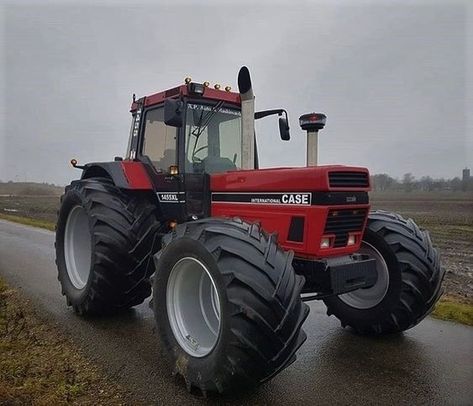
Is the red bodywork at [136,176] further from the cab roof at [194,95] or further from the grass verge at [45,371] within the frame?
the grass verge at [45,371]

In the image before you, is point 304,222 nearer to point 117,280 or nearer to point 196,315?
point 196,315

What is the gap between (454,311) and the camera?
5027 millimetres

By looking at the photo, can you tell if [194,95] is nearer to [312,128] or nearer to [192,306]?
[312,128]

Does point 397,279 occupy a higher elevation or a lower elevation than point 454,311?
higher

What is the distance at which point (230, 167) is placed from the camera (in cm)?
456

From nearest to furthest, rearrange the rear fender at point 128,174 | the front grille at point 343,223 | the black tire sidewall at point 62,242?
1. the front grille at point 343,223
2. the rear fender at point 128,174
3. the black tire sidewall at point 62,242

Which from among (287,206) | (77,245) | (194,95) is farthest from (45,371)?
(194,95)

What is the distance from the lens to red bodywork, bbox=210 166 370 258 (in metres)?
3.36

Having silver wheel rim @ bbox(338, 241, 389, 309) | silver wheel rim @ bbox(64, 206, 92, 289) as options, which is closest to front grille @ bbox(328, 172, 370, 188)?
silver wheel rim @ bbox(338, 241, 389, 309)

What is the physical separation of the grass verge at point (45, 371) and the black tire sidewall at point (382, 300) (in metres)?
2.48

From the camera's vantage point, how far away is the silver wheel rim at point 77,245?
5.32 meters

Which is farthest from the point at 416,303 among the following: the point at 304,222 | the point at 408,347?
the point at 304,222

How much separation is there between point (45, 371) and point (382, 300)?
319 centimetres

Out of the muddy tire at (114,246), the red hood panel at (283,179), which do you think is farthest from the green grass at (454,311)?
the muddy tire at (114,246)
